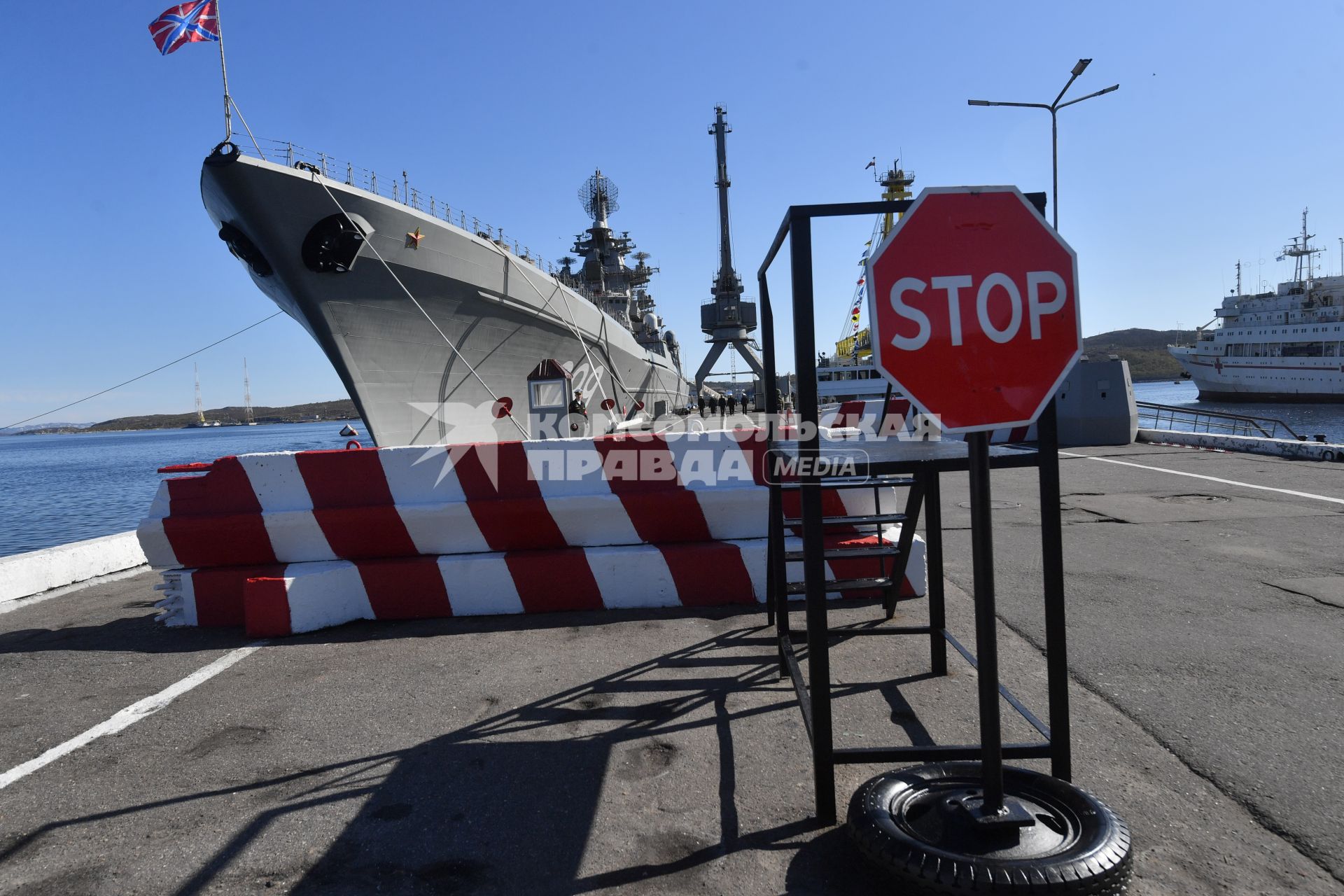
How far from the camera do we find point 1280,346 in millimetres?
63844

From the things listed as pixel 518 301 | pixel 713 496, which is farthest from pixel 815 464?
pixel 518 301

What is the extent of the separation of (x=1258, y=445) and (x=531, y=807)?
626 inches

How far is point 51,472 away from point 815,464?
67013 mm

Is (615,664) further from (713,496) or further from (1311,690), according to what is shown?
(1311,690)

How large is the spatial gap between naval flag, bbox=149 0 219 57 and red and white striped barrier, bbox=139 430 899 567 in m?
10.7

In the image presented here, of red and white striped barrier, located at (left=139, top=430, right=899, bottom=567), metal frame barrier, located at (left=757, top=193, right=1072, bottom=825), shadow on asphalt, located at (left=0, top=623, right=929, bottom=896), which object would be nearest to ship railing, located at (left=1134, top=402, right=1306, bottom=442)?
red and white striped barrier, located at (left=139, top=430, right=899, bottom=567)

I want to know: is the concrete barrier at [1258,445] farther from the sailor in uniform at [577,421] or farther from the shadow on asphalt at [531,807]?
the shadow on asphalt at [531,807]

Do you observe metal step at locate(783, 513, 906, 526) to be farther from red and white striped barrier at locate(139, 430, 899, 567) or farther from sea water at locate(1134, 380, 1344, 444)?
sea water at locate(1134, 380, 1344, 444)

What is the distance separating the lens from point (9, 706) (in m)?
3.67

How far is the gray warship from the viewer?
16.1 metres

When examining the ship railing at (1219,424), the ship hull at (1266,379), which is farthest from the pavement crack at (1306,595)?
the ship hull at (1266,379)

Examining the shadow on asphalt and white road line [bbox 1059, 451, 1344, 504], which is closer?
the shadow on asphalt

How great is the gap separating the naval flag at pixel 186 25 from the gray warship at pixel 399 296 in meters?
3.52

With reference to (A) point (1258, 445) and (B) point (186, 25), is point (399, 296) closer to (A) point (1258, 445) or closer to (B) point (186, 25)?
(B) point (186, 25)
